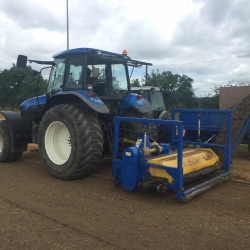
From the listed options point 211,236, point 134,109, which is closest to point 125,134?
point 134,109

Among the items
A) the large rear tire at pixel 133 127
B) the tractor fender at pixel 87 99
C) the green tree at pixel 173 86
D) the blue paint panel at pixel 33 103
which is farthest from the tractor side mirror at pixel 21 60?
the green tree at pixel 173 86

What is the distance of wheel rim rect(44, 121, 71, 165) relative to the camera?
19.6 feet

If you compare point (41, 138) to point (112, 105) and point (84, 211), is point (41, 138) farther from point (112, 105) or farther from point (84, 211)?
point (84, 211)

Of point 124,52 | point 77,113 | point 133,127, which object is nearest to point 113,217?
point 77,113

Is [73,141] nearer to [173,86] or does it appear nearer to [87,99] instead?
[87,99]

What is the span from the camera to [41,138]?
6055mm

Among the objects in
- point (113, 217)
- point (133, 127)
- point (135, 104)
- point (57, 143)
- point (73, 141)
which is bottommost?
point (113, 217)

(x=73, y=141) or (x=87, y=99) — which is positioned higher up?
(x=87, y=99)

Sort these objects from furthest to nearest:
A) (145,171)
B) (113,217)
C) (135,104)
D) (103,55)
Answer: (135,104) → (103,55) → (145,171) → (113,217)

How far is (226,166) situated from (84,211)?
2737mm

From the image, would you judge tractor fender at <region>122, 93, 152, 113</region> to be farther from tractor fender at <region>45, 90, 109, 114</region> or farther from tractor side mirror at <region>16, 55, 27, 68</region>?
tractor side mirror at <region>16, 55, 27, 68</region>

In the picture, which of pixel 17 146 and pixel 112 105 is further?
pixel 17 146

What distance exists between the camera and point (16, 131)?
7.00 metres

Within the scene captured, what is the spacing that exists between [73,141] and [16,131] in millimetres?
2218
